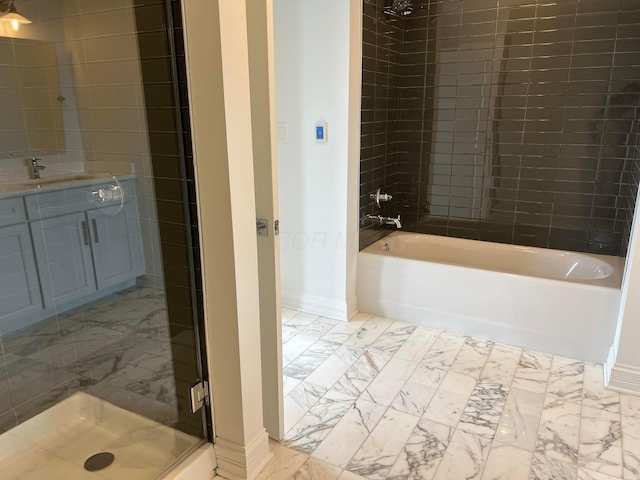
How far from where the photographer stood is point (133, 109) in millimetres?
1706

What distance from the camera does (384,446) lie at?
6.63ft

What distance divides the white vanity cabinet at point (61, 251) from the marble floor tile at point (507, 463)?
158cm

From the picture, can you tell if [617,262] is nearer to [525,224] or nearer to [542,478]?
[525,224]

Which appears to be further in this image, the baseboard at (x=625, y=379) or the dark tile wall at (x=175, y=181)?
the baseboard at (x=625, y=379)

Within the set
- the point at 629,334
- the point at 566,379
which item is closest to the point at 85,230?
A: the point at 566,379

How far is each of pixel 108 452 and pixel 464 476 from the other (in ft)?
4.44

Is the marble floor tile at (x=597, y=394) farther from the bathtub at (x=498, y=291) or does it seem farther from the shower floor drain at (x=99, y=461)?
the shower floor drain at (x=99, y=461)

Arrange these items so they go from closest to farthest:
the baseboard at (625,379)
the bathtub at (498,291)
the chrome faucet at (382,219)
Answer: the baseboard at (625,379) < the bathtub at (498,291) < the chrome faucet at (382,219)

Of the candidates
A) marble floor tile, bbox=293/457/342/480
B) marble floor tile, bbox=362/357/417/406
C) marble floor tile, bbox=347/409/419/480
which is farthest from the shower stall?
marble floor tile, bbox=362/357/417/406

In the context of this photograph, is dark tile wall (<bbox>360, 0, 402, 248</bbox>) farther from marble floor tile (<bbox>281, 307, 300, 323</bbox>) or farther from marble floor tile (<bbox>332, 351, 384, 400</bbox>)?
marble floor tile (<bbox>332, 351, 384, 400</bbox>)

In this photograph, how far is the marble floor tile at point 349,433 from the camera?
1.97 meters

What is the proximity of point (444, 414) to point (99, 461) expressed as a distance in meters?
1.45

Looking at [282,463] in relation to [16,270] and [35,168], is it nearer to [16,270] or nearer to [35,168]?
[16,270]

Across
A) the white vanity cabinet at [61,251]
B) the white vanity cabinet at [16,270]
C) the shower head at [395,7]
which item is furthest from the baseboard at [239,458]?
the shower head at [395,7]
